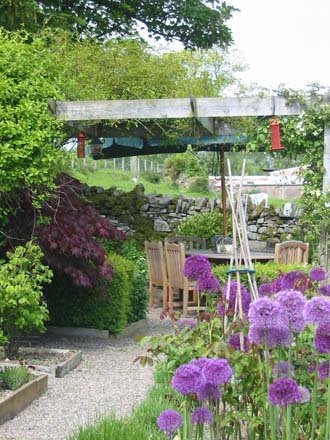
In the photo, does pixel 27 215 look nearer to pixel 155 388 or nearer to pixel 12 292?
pixel 12 292

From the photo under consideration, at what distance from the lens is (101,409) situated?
Answer: 4.52 m

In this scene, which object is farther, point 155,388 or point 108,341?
point 108,341

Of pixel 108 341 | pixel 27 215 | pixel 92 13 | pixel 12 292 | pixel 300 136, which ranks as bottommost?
pixel 108 341

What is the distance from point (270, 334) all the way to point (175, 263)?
6181 mm

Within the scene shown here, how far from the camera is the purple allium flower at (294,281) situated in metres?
2.93

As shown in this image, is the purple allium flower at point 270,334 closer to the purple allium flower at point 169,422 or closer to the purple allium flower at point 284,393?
the purple allium flower at point 284,393

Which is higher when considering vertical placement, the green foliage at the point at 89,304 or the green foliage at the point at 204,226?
the green foliage at the point at 204,226

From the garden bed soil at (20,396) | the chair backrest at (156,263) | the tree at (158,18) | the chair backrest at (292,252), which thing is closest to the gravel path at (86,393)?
the garden bed soil at (20,396)

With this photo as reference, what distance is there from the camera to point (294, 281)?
9.68ft

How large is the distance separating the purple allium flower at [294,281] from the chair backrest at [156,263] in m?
5.35

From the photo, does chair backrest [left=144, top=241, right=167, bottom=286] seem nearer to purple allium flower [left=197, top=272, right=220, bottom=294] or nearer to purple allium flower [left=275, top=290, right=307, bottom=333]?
purple allium flower [left=197, top=272, right=220, bottom=294]

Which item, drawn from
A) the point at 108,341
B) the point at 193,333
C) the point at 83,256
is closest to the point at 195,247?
the point at 108,341

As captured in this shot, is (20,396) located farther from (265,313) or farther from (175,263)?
(175,263)

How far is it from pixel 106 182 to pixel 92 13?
9.37 metres
